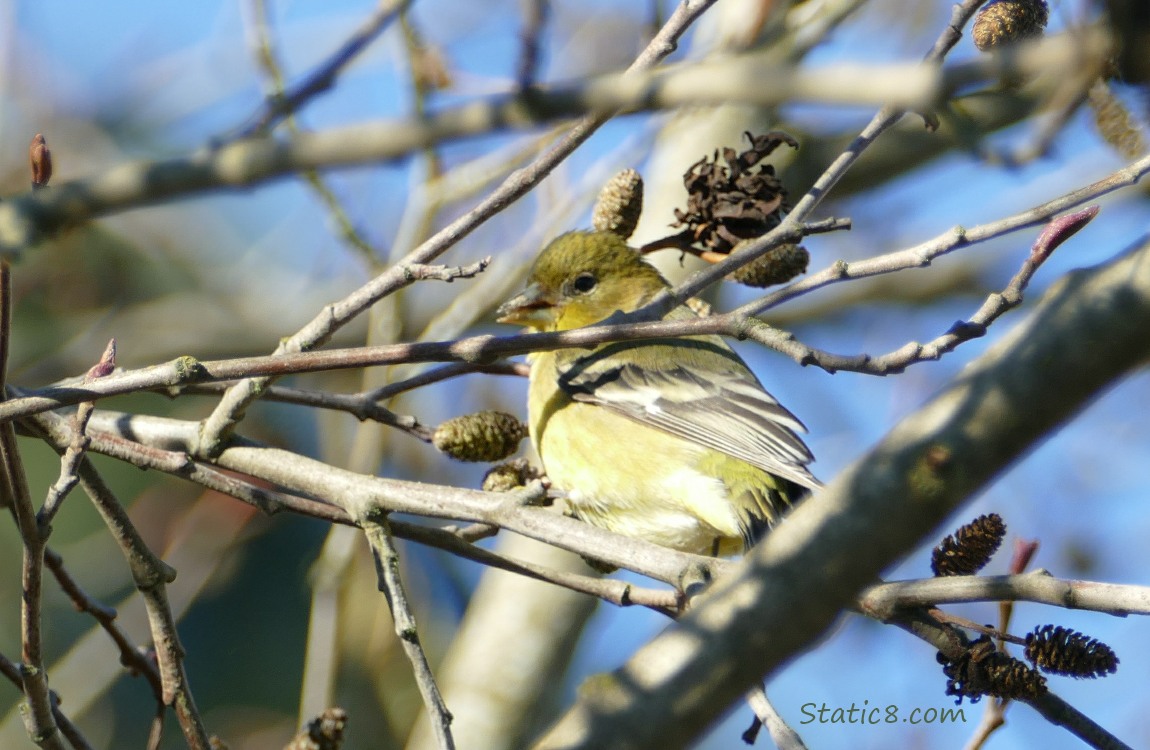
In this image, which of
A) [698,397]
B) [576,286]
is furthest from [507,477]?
[576,286]

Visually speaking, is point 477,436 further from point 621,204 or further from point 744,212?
point 744,212

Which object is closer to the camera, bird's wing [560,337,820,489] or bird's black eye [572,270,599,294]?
bird's wing [560,337,820,489]

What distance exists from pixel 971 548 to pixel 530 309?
2.59 m

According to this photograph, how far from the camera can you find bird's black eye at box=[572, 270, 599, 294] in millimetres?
4602

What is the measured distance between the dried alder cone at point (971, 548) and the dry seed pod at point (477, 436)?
3.77ft

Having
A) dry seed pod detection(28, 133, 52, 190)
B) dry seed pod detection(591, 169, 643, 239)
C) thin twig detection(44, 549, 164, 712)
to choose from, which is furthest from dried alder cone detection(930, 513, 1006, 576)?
dry seed pod detection(28, 133, 52, 190)

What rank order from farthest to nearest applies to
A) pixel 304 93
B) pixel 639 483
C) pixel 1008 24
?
pixel 639 483
pixel 1008 24
pixel 304 93

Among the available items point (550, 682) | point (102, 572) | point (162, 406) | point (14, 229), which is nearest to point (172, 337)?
point (162, 406)

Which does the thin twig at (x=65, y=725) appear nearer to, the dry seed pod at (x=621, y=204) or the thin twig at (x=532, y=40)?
the thin twig at (x=532, y=40)

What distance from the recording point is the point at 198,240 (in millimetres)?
8102

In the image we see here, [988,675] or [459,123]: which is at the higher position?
[459,123]

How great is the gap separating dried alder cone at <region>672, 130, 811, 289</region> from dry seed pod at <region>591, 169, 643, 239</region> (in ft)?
0.77

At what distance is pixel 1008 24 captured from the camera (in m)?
2.37

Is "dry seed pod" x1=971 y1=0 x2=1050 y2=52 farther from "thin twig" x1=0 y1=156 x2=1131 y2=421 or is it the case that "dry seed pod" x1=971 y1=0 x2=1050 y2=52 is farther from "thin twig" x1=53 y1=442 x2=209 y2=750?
"thin twig" x1=53 y1=442 x2=209 y2=750
